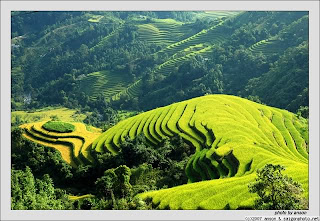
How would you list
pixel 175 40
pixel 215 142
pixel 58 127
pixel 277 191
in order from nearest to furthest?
pixel 277 191
pixel 215 142
pixel 58 127
pixel 175 40

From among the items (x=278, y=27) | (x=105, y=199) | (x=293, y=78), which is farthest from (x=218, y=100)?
(x=278, y=27)

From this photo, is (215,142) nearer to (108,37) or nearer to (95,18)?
(108,37)

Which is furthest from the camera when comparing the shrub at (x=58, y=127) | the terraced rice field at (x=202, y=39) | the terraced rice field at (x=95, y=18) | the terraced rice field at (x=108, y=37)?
the terraced rice field at (x=95, y=18)

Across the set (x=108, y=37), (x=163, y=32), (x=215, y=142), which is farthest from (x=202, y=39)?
(x=215, y=142)

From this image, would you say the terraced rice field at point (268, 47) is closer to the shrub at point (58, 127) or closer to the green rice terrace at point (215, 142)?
the green rice terrace at point (215, 142)

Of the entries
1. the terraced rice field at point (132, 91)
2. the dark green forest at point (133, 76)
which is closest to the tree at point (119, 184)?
the dark green forest at point (133, 76)

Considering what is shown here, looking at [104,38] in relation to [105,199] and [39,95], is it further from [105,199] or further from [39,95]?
[105,199]
